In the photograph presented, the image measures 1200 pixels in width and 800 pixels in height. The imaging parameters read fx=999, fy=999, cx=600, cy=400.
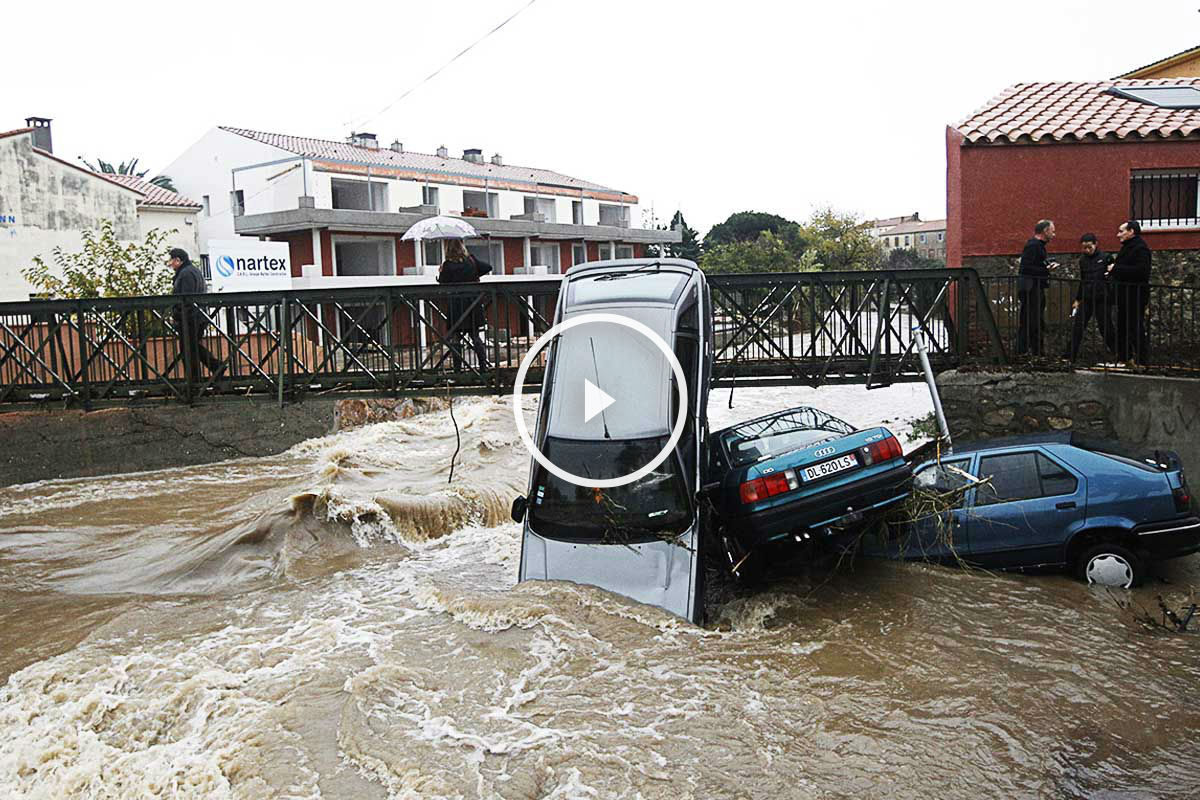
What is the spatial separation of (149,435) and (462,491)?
8.85 meters

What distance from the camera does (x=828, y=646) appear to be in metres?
8.33

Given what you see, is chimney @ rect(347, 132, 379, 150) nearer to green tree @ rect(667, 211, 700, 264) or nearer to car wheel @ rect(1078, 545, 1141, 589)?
green tree @ rect(667, 211, 700, 264)

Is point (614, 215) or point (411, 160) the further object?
point (614, 215)

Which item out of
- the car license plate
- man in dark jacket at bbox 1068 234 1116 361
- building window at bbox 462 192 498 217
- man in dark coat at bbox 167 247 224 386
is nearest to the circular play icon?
the car license plate

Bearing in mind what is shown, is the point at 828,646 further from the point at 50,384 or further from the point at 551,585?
the point at 50,384

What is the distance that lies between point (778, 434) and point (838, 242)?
5063 cm

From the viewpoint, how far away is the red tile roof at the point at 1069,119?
15.5 metres

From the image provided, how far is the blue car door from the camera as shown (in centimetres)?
942

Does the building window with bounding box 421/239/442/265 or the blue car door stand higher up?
the building window with bounding box 421/239/442/265

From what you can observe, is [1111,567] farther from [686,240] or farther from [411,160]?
[686,240]

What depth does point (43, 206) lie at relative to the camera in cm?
3089

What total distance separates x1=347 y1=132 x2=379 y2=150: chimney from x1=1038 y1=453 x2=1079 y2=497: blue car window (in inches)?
1996

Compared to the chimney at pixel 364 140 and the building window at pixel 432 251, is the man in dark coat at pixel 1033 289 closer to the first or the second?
the building window at pixel 432 251

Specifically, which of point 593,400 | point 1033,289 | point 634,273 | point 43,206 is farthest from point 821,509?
point 43,206
